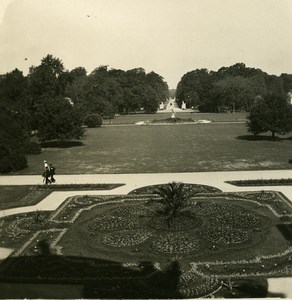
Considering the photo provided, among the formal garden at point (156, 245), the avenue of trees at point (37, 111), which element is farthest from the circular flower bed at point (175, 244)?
the avenue of trees at point (37, 111)

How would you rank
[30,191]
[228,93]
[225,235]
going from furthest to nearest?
[228,93] → [30,191] → [225,235]

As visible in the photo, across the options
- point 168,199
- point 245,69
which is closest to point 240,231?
point 168,199

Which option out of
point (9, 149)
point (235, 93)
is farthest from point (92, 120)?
point (235, 93)

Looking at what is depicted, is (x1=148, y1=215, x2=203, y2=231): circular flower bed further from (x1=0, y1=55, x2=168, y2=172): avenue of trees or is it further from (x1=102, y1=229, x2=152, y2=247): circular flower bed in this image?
(x1=0, y1=55, x2=168, y2=172): avenue of trees

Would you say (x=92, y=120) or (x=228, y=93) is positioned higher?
(x=228, y=93)

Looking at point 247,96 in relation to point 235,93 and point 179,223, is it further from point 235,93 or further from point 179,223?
point 179,223

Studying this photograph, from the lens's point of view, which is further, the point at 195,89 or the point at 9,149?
the point at 195,89
